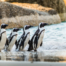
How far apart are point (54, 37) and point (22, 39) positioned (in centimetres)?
55

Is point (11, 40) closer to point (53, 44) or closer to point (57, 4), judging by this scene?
point (53, 44)

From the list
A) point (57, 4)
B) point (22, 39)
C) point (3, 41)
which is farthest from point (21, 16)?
point (57, 4)

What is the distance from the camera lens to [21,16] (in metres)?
2.59

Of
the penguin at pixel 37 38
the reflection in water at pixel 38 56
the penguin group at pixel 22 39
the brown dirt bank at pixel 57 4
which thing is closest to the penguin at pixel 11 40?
the penguin group at pixel 22 39

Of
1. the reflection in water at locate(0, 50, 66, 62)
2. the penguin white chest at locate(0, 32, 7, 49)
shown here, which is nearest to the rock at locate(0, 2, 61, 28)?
the penguin white chest at locate(0, 32, 7, 49)

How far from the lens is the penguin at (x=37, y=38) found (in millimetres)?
2531

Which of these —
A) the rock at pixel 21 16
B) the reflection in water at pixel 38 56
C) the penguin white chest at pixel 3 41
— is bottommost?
the reflection in water at pixel 38 56

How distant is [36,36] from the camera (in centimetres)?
255

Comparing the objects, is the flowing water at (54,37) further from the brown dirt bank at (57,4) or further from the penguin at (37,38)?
the brown dirt bank at (57,4)

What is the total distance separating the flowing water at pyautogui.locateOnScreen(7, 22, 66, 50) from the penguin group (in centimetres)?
7

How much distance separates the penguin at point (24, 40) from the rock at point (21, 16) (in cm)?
10

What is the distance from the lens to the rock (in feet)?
8.38

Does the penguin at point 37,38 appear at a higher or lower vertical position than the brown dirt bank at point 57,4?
lower

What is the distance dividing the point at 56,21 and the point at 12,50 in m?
0.90
